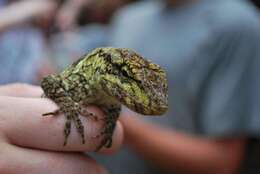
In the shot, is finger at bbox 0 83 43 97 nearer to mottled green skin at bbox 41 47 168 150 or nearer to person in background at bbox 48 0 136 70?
mottled green skin at bbox 41 47 168 150

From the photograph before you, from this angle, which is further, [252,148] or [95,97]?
[252,148]

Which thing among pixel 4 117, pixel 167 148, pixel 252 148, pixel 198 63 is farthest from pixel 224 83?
pixel 4 117

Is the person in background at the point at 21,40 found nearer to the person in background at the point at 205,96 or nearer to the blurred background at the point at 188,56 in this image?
the blurred background at the point at 188,56

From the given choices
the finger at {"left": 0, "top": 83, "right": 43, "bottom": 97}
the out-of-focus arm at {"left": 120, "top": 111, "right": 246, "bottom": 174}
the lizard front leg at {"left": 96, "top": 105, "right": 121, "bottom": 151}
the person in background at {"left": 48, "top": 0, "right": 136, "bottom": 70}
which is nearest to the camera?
the lizard front leg at {"left": 96, "top": 105, "right": 121, "bottom": 151}

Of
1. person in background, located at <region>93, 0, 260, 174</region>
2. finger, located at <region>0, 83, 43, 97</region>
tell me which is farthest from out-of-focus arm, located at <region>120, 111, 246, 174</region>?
finger, located at <region>0, 83, 43, 97</region>

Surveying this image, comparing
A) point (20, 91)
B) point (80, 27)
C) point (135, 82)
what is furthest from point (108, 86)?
point (80, 27)

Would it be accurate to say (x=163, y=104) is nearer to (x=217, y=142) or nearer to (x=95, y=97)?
(x=95, y=97)

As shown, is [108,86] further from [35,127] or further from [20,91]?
[20,91]
